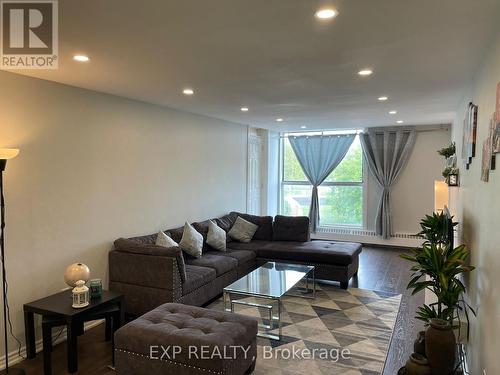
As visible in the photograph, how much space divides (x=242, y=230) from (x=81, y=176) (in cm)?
286

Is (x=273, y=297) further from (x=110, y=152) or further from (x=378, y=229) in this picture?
(x=378, y=229)

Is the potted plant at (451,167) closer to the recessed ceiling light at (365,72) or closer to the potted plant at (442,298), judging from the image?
the potted plant at (442,298)

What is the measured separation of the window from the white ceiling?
3552mm

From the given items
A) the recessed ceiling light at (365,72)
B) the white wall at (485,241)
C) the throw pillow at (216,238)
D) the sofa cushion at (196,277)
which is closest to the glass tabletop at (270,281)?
the sofa cushion at (196,277)

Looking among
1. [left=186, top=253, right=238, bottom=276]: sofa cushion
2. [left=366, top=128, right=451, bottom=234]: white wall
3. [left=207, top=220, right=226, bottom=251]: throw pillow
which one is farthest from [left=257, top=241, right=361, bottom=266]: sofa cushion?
[left=366, top=128, right=451, bottom=234]: white wall

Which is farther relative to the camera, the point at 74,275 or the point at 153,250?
the point at 153,250

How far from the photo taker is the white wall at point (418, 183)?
711 centimetres

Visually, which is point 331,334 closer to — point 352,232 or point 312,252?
point 312,252

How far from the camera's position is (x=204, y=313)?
287 centimetres

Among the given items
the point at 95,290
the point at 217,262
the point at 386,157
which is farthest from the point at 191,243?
the point at 386,157

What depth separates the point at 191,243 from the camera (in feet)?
15.0

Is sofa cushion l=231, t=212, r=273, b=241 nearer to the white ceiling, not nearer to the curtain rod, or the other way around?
the white ceiling

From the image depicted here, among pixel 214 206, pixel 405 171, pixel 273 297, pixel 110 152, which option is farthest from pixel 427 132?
pixel 110 152

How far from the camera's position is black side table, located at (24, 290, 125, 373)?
2.78 m
